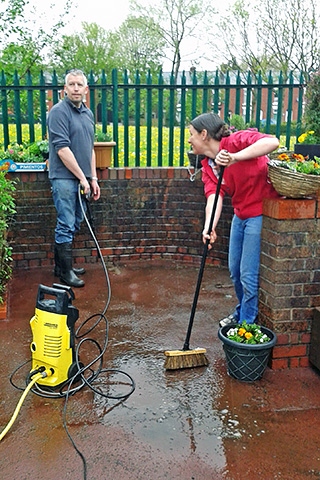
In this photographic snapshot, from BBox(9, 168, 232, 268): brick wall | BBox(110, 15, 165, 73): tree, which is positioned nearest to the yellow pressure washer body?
BBox(9, 168, 232, 268): brick wall

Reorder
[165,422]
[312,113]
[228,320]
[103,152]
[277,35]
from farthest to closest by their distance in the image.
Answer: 1. [277,35]
2. [312,113]
3. [103,152]
4. [228,320]
5. [165,422]

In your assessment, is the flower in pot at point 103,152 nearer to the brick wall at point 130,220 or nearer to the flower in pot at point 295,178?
the brick wall at point 130,220

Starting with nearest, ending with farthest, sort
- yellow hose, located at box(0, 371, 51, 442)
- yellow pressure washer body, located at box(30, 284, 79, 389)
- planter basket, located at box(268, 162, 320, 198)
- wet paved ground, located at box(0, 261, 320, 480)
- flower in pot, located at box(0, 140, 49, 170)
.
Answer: wet paved ground, located at box(0, 261, 320, 480)
yellow hose, located at box(0, 371, 51, 442)
yellow pressure washer body, located at box(30, 284, 79, 389)
planter basket, located at box(268, 162, 320, 198)
flower in pot, located at box(0, 140, 49, 170)

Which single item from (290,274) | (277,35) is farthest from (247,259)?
(277,35)

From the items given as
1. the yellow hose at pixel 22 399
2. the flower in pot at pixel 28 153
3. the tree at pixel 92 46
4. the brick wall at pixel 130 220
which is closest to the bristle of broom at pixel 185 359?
the yellow hose at pixel 22 399

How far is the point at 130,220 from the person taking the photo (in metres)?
5.99

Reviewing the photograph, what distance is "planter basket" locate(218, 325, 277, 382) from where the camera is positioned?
309cm

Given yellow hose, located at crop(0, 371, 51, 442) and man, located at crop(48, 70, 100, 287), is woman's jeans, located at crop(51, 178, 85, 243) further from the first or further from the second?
yellow hose, located at crop(0, 371, 51, 442)

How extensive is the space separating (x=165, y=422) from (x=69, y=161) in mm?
2859

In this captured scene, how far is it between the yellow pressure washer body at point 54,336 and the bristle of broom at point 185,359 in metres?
0.69

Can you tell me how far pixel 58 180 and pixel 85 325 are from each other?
158 cm

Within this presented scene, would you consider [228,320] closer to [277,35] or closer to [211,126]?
[211,126]

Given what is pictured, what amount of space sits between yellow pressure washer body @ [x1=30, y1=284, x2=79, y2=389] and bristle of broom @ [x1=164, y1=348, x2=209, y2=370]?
2.26 feet

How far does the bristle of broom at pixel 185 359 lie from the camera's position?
3.38 metres
